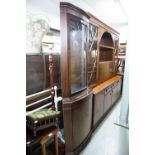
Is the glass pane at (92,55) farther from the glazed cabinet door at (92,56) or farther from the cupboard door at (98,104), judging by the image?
the cupboard door at (98,104)

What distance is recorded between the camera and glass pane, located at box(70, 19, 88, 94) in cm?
200

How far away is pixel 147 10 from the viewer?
0.58 meters

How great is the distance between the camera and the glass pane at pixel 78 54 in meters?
2.00

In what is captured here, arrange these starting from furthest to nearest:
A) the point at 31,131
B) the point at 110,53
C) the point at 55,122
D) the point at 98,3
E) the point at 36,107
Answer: the point at 110,53, the point at 98,3, the point at 36,107, the point at 55,122, the point at 31,131

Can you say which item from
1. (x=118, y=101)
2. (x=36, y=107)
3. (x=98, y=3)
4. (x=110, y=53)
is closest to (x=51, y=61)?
(x=36, y=107)

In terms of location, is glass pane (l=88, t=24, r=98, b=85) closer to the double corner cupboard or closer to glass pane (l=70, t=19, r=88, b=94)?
the double corner cupboard

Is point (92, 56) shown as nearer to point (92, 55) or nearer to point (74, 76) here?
point (92, 55)

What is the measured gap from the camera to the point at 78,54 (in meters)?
2.18

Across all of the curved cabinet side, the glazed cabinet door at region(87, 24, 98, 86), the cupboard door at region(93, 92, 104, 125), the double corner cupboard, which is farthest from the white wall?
the cupboard door at region(93, 92, 104, 125)

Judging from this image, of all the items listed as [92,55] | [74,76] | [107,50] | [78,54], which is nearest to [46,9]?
[78,54]
